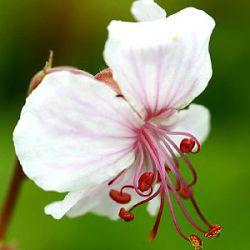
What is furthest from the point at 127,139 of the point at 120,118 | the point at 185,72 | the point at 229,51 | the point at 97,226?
the point at 229,51

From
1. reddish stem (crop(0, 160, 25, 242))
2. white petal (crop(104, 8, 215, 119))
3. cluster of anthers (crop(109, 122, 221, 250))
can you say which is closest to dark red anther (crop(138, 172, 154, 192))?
cluster of anthers (crop(109, 122, 221, 250))

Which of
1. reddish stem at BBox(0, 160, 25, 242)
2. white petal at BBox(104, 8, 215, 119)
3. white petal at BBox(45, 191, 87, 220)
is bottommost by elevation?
reddish stem at BBox(0, 160, 25, 242)

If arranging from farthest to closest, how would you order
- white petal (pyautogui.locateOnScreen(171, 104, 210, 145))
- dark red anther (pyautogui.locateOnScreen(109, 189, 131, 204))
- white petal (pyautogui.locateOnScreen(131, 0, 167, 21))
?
white petal (pyautogui.locateOnScreen(171, 104, 210, 145)) < dark red anther (pyautogui.locateOnScreen(109, 189, 131, 204)) < white petal (pyautogui.locateOnScreen(131, 0, 167, 21))

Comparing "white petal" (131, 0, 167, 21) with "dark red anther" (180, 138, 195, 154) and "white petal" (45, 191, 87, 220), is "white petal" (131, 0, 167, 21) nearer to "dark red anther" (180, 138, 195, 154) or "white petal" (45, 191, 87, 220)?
"dark red anther" (180, 138, 195, 154)

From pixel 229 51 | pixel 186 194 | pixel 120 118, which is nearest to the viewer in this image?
pixel 120 118

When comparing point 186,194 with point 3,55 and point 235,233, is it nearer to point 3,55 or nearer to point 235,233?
point 235,233
